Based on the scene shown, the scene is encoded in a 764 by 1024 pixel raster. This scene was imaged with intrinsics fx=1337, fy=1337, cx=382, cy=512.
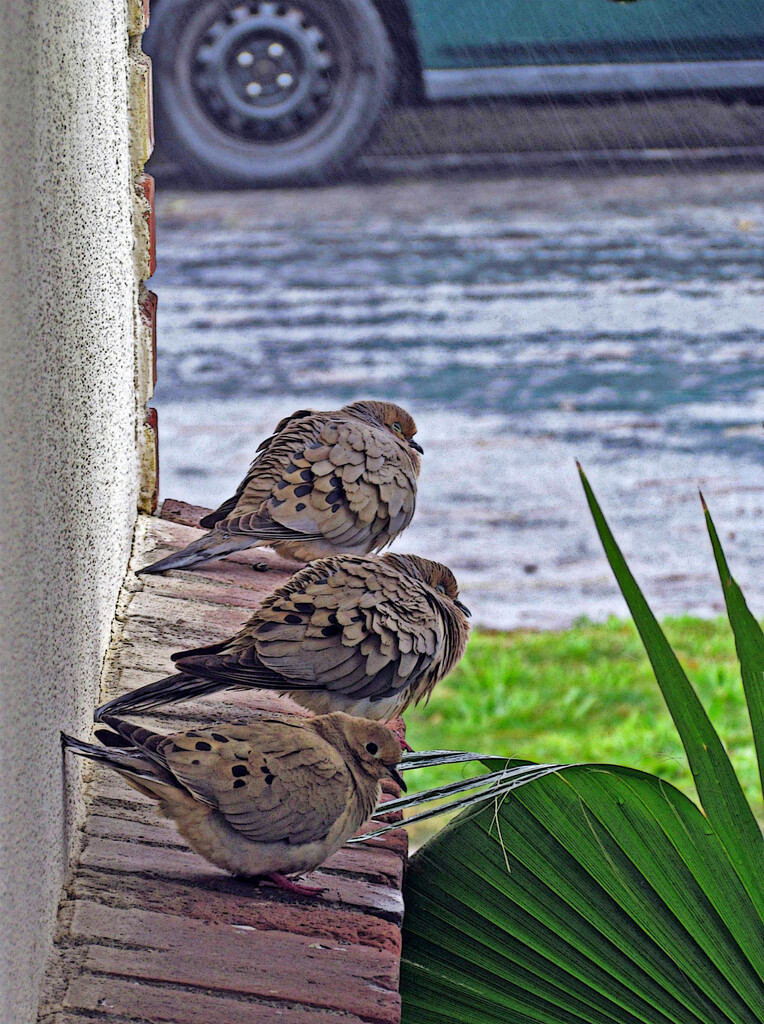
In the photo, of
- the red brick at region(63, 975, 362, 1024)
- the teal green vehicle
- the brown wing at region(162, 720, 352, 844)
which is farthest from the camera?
the teal green vehicle

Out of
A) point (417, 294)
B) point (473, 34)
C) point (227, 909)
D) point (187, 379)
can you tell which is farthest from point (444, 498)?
point (473, 34)

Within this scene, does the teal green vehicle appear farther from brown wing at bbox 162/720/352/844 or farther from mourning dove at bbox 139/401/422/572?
brown wing at bbox 162/720/352/844

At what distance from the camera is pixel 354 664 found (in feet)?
7.40

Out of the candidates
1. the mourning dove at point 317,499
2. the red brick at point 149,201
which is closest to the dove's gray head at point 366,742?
the mourning dove at point 317,499

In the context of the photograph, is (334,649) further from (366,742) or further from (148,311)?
(148,311)

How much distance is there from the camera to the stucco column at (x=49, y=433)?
58.4 inches

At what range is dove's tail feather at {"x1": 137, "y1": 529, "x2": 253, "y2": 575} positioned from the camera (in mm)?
2744

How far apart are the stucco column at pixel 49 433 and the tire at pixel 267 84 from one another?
27.0 ft

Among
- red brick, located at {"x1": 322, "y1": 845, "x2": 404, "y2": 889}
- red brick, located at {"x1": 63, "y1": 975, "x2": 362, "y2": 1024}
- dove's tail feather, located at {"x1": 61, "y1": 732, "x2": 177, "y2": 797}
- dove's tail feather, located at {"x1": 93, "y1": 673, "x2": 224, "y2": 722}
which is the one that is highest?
dove's tail feather, located at {"x1": 61, "y1": 732, "x2": 177, "y2": 797}

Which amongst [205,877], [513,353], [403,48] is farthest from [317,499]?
[403,48]

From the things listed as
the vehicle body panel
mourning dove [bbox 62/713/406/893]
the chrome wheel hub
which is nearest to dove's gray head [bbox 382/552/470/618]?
mourning dove [bbox 62/713/406/893]

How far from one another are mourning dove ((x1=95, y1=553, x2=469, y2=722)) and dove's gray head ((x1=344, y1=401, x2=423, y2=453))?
87cm

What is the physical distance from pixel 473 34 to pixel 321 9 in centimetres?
122

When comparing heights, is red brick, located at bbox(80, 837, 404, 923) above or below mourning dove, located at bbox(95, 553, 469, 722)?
below
